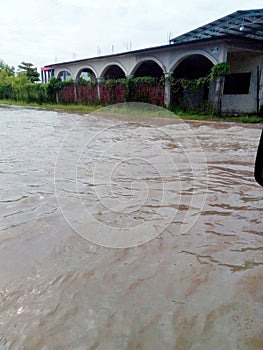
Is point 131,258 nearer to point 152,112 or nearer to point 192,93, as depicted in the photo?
point 152,112

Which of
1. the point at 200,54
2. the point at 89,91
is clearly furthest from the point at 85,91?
the point at 200,54

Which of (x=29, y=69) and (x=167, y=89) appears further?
(x=29, y=69)

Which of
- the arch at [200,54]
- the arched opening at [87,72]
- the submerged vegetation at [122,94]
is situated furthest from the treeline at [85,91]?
the arch at [200,54]

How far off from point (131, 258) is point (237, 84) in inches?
554

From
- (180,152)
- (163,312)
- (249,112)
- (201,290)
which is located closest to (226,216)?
(201,290)

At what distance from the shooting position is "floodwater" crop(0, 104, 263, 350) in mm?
1728

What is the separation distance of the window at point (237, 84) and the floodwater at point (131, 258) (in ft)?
33.9

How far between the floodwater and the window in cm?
1033

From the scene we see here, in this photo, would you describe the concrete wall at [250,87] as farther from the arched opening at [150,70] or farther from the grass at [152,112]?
the arched opening at [150,70]

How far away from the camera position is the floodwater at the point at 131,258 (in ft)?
5.67

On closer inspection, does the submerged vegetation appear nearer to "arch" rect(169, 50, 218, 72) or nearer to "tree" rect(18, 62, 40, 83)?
"arch" rect(169, 50, 218, 72)

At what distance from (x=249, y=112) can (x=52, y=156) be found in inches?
426

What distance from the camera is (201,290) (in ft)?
6.79

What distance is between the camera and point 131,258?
2477 millimetres
